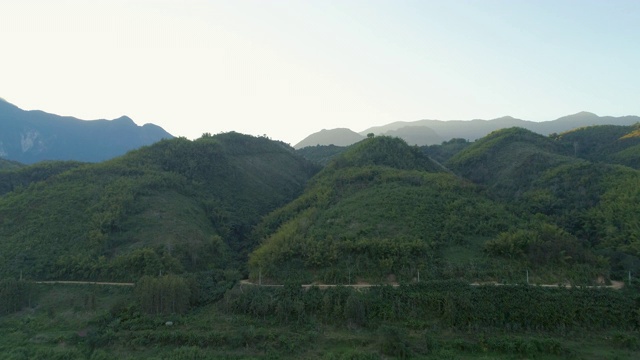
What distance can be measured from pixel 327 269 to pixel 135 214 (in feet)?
57.6

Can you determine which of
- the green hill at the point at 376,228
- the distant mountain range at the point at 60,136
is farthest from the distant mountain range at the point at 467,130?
the green hill at the point at 376,228

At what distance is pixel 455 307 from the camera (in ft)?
62.0

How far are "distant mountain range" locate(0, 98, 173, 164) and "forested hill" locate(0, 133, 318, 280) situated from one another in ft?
196

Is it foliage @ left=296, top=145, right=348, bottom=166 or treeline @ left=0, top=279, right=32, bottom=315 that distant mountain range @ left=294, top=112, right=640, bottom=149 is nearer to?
foliage @ left=296, top=145, right=348, bottom=166

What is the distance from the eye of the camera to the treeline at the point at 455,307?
60.8ft

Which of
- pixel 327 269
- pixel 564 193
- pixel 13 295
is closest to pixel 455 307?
pixel 327 269

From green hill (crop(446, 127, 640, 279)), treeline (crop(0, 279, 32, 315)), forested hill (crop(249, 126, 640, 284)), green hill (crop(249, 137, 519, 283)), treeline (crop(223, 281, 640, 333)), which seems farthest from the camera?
green hill (crop(446, 127, 640, 279))

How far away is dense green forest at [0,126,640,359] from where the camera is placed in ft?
58.5

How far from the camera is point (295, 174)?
59625mm

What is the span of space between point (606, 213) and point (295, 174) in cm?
3929

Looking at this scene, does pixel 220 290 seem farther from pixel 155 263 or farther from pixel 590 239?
pixel 590 239

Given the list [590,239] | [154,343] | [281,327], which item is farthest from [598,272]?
[154,343]

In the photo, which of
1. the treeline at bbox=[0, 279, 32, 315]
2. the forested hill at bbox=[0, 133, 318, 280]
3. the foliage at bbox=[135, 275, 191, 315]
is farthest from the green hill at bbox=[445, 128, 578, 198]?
the treeline at bbox=[0, 279, 32, 315]

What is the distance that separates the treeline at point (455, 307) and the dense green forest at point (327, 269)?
0.07 meters
